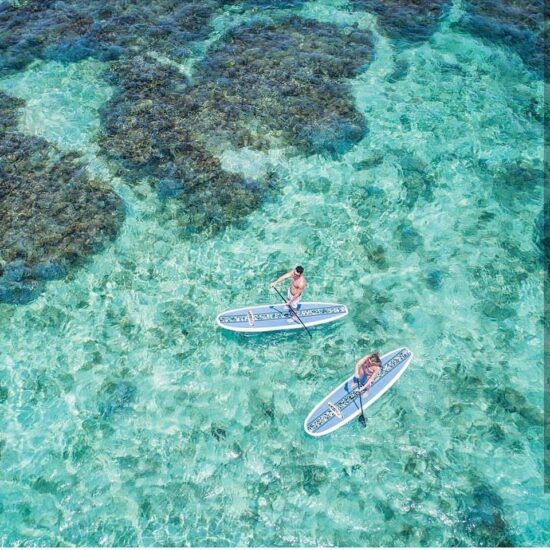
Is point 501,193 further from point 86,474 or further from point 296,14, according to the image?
point 86,474

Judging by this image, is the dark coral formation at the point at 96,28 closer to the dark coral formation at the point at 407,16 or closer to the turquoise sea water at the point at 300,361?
the turquoise sea water at the point at 300,361

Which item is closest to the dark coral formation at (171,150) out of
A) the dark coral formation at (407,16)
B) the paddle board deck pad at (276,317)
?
the paddle board deck pad at (276,317)

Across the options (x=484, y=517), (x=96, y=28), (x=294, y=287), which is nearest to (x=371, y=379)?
(x=294, y=287)

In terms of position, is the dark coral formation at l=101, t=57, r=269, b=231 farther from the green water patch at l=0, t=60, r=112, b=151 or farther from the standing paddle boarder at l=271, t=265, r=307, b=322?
the standing paddle boarder at l=271, t=265, r=307, b=322

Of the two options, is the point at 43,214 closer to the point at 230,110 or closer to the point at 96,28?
the point at 230,110

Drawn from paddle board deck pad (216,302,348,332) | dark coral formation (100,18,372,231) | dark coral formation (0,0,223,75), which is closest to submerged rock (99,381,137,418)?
paddle board deck pad (216,302,348,332)
